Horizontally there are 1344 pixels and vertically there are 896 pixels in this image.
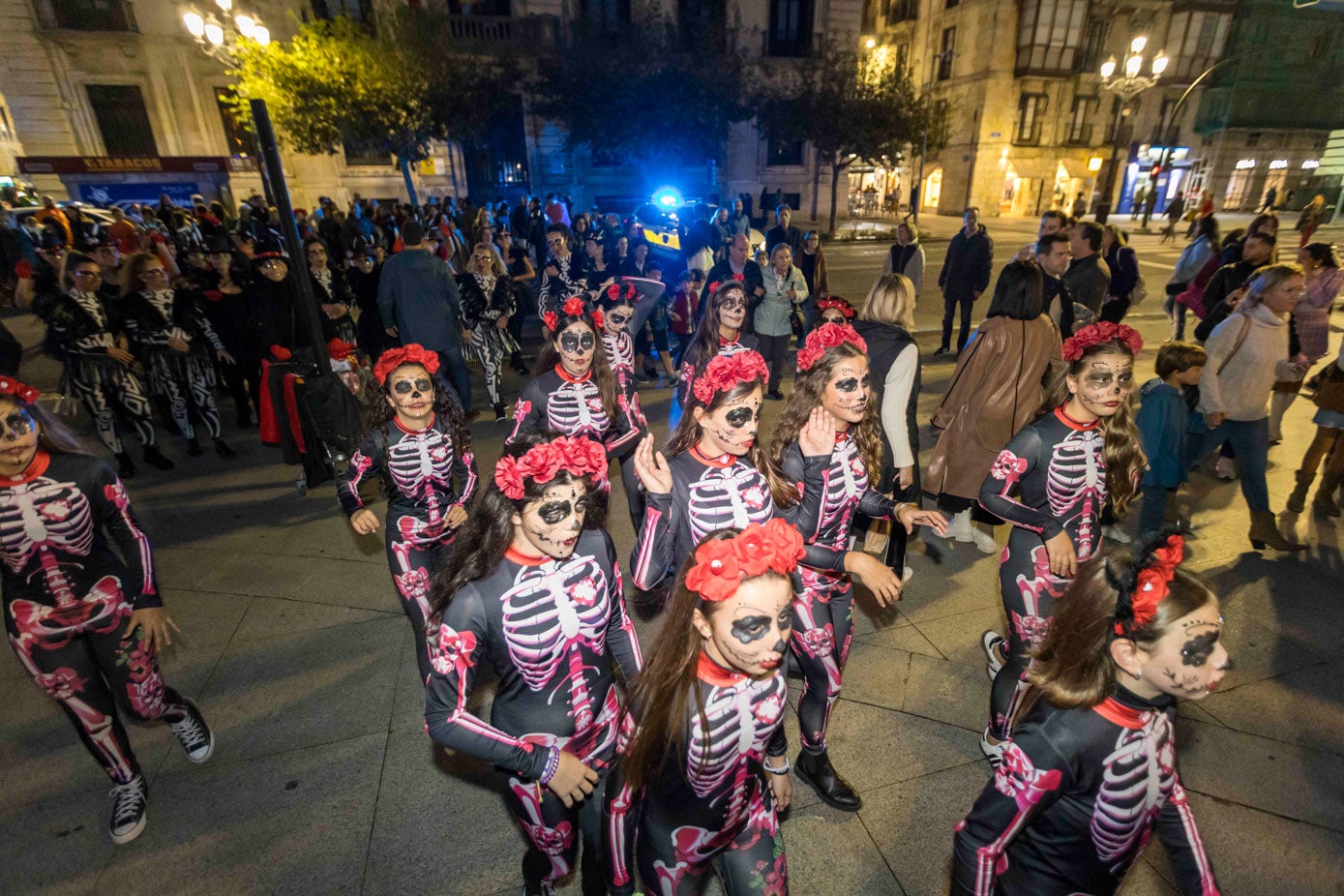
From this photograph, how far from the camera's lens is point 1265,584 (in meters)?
5.13

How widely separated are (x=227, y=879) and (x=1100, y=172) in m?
49.1

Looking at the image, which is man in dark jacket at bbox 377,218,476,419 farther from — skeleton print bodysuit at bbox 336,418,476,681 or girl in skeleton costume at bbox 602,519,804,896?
girl in skeleton costume at bbox 602,519,804,896

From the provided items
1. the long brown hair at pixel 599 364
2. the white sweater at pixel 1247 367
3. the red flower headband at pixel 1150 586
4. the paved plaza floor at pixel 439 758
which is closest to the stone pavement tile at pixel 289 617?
the paved plaza floor at pixel 439 758

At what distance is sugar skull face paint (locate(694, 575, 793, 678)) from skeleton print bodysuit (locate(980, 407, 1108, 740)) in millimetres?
1817

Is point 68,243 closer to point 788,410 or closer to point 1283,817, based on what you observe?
point 788,410

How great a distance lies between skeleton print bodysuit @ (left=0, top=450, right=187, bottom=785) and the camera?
2973 millimetres

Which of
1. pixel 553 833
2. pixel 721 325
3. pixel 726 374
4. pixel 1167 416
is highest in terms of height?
pixel 726 374

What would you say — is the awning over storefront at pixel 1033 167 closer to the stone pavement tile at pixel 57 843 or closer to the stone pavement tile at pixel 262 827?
the stone pavement tile at pixel 262 827

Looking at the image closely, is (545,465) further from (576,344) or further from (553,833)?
(576,344)

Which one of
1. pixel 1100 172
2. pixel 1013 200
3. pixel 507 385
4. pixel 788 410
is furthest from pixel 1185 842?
pixel 1100 172

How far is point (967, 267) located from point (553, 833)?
33.3ft

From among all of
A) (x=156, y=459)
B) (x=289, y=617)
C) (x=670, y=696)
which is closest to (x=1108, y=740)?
(x=670, y=696)

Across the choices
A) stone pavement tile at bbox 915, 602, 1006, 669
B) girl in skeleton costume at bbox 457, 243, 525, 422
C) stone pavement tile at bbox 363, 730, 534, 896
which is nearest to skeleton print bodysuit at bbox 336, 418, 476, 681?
stone pavement tile at bbox 363, 730, 534, 896

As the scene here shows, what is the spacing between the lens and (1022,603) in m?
3.36
